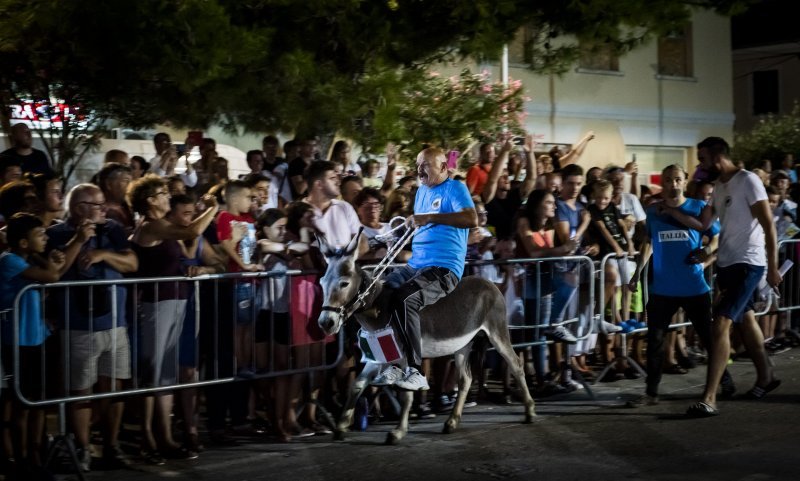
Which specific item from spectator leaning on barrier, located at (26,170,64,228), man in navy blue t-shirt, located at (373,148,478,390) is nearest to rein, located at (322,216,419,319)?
man in navy blue t-shirt, located at (373,148,478,390)

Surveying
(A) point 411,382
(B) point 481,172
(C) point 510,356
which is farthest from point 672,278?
(B) point 481,172

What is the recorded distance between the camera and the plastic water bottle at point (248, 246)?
9.38 meters

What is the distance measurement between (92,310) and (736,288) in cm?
537

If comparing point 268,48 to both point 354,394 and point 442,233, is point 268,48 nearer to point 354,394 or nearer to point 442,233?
point 442,233

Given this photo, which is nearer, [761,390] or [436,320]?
[436,320]

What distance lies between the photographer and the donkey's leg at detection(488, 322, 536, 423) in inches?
369

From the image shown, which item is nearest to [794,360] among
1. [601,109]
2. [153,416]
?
[153,416]

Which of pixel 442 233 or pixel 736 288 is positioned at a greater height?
pixel 442 233

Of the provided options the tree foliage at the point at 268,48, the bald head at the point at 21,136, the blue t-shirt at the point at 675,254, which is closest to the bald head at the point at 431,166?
the blue t-shirt at the point at 675,254

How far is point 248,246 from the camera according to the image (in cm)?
944

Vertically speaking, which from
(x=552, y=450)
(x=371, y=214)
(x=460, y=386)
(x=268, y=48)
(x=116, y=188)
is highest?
(x=268, y=48)

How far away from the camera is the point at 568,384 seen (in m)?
11.0

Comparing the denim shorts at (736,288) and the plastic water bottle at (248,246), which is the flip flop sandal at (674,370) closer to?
the denim shorts at (736,288)

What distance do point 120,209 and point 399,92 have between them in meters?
3.52
